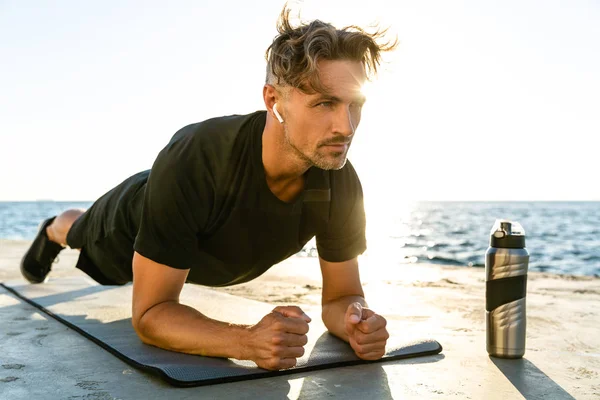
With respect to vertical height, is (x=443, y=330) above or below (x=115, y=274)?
below

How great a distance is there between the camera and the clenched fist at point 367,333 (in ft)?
7.77

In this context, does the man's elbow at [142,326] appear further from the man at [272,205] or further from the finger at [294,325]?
the finger at [294,325]

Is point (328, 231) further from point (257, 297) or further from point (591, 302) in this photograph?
point (591, 302)

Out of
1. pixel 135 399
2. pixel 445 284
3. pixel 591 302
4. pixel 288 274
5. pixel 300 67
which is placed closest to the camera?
pixel 135 399

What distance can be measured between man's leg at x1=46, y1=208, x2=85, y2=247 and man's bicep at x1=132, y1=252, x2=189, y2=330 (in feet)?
6.98

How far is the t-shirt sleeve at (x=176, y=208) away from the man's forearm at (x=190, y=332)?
0.67 ft


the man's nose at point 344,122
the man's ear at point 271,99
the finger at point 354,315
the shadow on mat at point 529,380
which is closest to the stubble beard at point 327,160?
the man's nose at point 344,122

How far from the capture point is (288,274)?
21.4 feet

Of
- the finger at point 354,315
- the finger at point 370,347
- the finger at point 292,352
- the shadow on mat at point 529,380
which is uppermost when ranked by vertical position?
the finger at point 354,315

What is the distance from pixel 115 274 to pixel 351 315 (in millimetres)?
1966

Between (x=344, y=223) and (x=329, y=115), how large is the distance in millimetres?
695

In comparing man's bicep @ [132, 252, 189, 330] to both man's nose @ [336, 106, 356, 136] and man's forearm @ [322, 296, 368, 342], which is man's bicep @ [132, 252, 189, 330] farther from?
man's nose @ [336, 106, 356, 136]

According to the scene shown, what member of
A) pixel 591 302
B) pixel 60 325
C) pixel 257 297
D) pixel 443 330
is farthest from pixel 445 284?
pixel 60 325

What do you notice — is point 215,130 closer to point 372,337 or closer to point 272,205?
point 272,205
